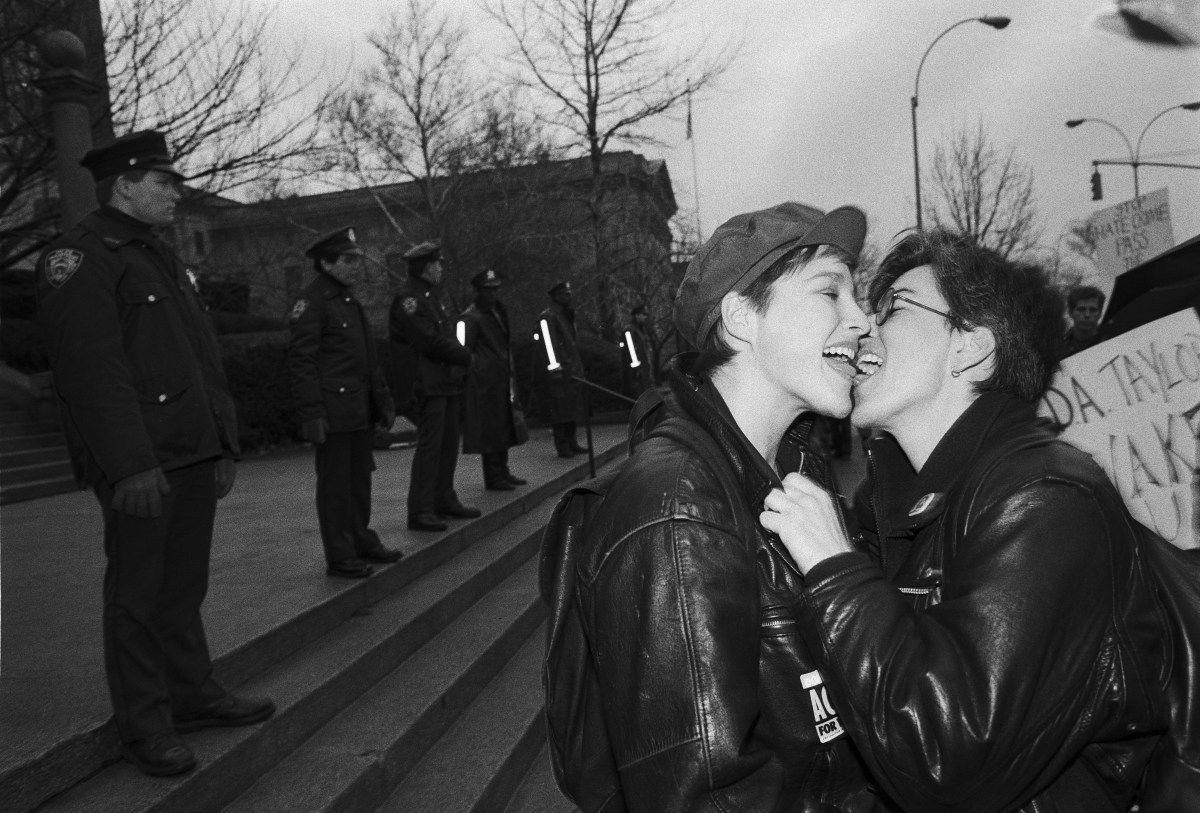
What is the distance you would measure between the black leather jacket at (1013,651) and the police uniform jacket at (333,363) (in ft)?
15.1

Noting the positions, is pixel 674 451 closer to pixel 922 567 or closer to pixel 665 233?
pixel 922 567

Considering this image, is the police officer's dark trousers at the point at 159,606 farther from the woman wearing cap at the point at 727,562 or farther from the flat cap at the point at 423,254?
the flat cap at the point at 423,254

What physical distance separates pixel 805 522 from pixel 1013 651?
1.07 feet

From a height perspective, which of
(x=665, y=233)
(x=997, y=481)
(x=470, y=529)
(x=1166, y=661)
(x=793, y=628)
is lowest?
(x=470, y=529)

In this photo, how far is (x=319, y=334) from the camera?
5.71 m

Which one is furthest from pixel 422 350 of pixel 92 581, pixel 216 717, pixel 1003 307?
pixel 1003 307

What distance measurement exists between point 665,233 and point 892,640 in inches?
925

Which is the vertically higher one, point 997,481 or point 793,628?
point 997,481

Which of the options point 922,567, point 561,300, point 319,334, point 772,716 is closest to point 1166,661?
point 922,567

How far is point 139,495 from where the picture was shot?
314 cm

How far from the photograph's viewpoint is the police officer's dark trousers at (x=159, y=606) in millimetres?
3162

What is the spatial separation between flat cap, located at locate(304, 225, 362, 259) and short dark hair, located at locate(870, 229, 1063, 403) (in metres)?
4.81

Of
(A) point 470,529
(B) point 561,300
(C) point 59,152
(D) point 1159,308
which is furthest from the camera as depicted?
(B) point 561,300

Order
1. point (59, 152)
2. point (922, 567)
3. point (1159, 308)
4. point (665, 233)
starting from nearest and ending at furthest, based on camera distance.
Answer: point (922, 567), point (1159, 308), point (59, 152), point (665, 233)
